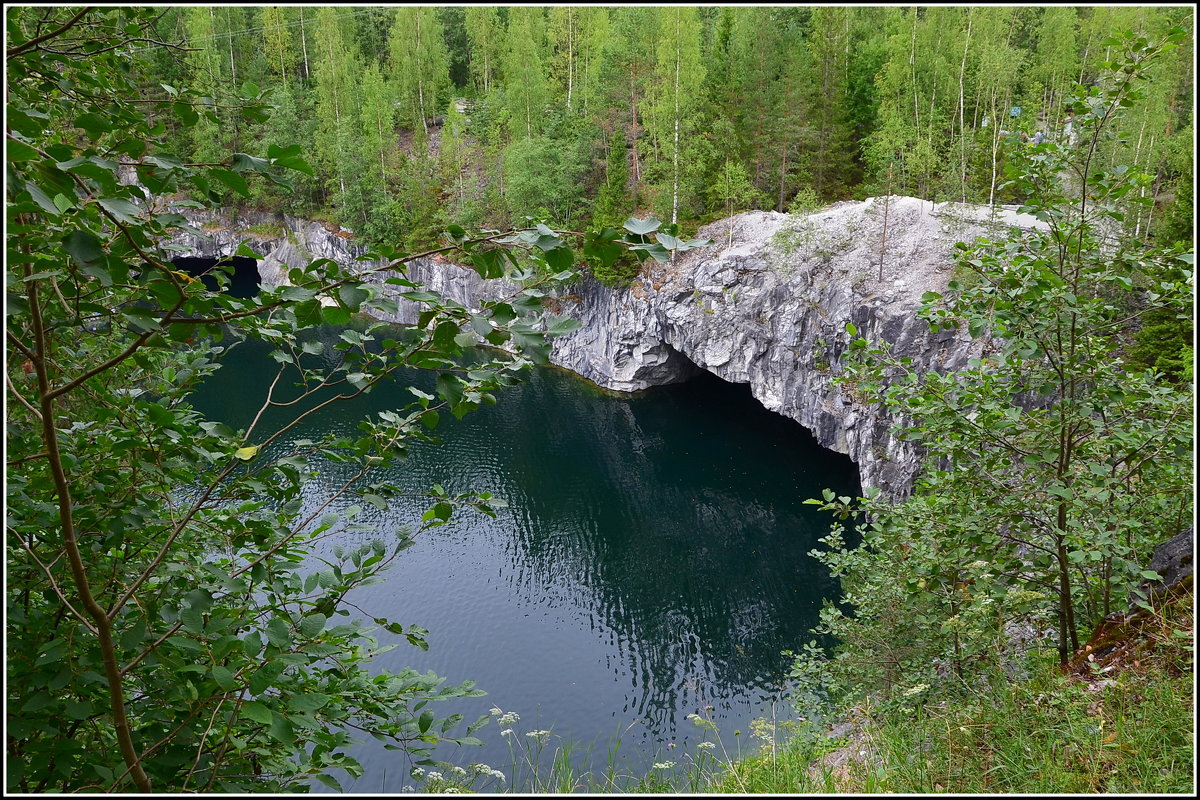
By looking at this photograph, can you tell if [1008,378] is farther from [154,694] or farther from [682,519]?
[682,519]

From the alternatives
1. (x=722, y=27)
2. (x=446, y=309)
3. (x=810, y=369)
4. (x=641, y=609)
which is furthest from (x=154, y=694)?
(x=722, y=27)

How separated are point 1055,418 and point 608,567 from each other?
13.4 metres

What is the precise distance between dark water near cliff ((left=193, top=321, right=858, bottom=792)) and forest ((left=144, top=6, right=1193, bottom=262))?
24.7ft

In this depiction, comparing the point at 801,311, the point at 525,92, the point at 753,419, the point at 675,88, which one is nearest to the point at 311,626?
the point at 801,311

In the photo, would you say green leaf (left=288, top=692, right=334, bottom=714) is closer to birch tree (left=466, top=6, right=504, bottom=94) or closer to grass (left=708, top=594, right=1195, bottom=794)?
grass (left=708, top=594, right=1195, bottom=794)

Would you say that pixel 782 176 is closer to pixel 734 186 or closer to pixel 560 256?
pixel 734 186

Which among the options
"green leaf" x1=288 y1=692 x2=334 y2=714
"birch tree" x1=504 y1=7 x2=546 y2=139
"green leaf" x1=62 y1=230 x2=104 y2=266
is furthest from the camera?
"birch tree" x1=504 y1=7 x2=546 y2=139

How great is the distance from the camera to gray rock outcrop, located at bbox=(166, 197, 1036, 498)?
17500mm

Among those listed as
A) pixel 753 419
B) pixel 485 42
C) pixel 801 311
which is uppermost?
pixel 485 42

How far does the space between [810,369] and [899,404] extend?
1630 cm

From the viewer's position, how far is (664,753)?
36.0 feet

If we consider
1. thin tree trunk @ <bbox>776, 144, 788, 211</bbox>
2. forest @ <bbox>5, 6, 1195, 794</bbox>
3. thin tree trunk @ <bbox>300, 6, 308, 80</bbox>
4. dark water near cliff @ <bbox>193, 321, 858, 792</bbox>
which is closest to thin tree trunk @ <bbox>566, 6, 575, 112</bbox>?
thin tree trunk @ <bbox>776, 144, 788, 211</bbox>

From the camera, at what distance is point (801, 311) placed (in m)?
20.6

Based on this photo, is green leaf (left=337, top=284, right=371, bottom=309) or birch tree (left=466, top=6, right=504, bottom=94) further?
birch tree (left=466, top=6, right=504, bottom=94)
